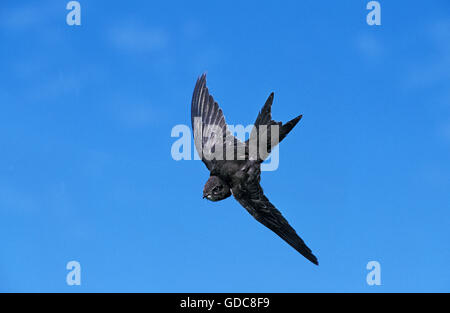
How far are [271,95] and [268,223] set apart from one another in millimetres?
3629

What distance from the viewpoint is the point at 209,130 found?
1658cm

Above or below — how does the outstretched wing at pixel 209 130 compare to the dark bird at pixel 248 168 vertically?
above

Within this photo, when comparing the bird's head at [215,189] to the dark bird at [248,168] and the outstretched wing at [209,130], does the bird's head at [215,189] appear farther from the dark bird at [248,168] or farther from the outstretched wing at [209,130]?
the outstretched wing at [209,130]

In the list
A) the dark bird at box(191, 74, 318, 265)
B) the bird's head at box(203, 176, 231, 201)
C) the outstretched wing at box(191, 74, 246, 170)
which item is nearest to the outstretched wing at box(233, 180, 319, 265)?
the dark bird at box(191, 74, 318, 265)

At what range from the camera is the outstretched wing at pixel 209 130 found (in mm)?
15570

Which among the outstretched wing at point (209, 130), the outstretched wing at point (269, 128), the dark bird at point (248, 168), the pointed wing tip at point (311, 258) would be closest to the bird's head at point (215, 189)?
the dark bird at point (248, 168)

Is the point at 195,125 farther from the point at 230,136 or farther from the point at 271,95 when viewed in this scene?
the point at 271,95

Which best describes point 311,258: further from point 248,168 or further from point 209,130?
point 209,130

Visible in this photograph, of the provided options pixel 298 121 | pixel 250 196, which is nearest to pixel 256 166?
pixel 250 196

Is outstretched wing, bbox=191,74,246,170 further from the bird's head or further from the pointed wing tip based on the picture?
the pointed wing tip

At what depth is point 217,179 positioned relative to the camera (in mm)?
15156

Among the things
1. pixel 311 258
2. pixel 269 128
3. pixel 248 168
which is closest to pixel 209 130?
pixel 248 168

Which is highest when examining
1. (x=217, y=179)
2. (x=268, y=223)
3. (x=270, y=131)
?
(x=270, y=131)

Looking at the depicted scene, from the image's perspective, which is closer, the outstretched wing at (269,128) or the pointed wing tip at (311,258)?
the pointed wing tip at (311,258)
